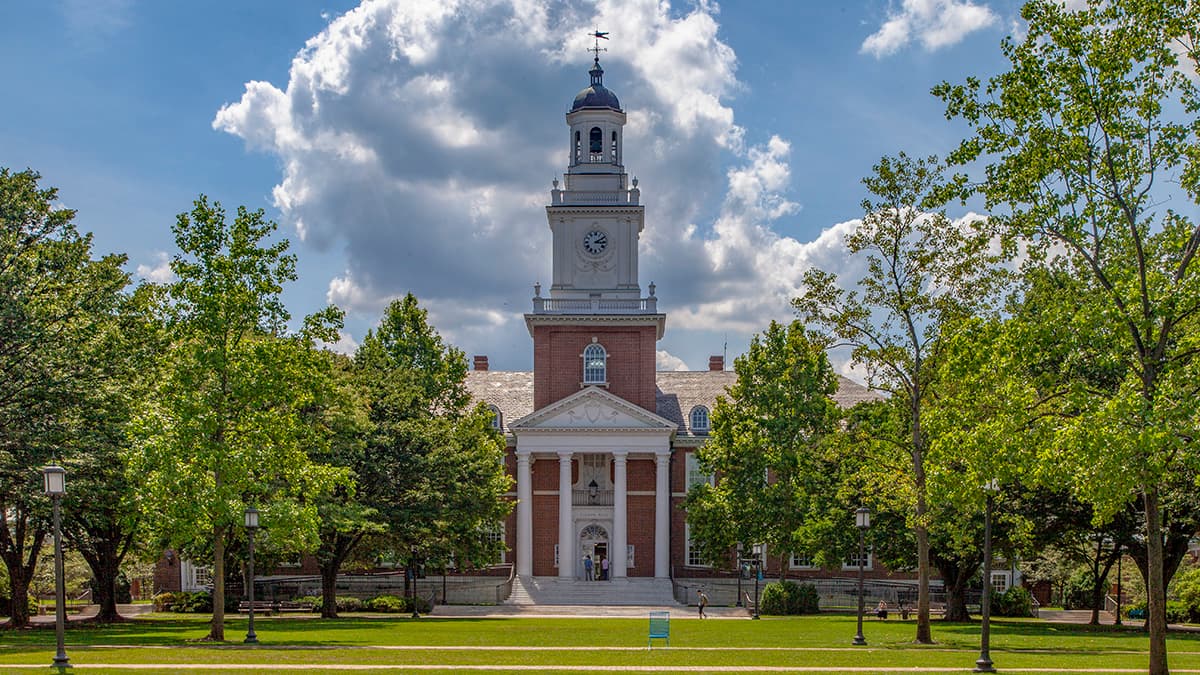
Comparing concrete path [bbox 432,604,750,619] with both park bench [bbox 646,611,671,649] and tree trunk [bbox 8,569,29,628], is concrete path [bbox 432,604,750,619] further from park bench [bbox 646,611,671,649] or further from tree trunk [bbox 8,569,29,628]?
park bench [bbox 646,611,671,649]

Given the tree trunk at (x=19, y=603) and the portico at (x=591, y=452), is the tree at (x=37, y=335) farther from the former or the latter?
the portico at (x=591, y=452)

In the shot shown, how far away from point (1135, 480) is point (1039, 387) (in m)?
3.24

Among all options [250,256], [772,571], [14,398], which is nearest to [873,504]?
[772,571]

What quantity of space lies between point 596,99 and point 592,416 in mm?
15562

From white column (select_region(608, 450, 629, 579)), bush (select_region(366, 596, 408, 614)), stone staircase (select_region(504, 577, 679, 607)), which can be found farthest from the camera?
white column (select_region(608, 450, 629, 579))

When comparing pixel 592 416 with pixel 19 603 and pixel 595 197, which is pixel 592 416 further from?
pixel 19 603

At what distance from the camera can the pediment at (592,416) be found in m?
60.2

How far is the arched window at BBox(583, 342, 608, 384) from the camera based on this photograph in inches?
2427

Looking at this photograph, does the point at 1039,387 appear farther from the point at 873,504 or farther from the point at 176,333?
the point at 873,504

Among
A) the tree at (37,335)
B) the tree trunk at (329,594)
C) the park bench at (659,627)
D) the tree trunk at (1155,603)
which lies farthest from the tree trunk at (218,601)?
the tree trunk at (1155,603)

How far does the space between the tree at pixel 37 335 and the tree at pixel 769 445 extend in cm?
2637

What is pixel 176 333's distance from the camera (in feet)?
95.0

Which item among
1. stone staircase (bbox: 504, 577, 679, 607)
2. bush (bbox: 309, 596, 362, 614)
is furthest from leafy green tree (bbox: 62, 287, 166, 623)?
stone staircase (bbox: 504, 577, 679, 607)

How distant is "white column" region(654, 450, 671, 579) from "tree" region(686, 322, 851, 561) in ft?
22.3
